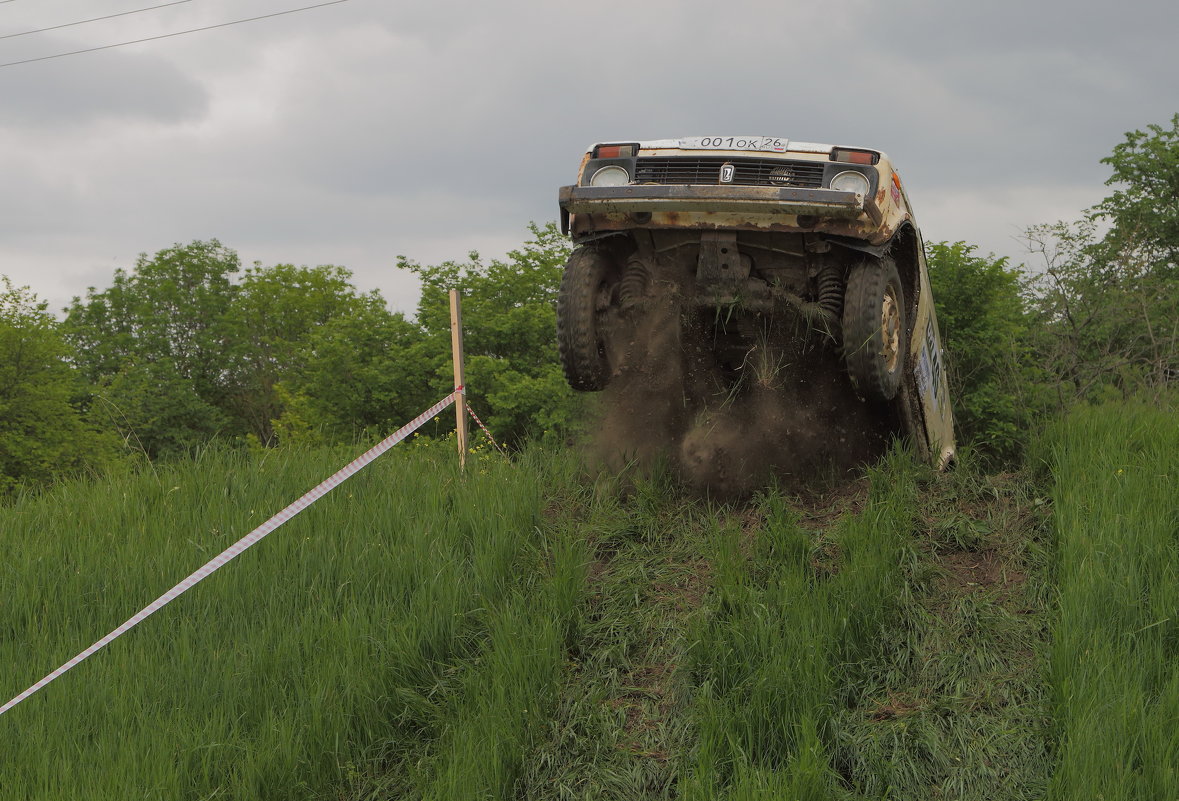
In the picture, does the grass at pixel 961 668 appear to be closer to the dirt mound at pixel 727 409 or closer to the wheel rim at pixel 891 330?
Answer: the dirt mound at pixel 727 409

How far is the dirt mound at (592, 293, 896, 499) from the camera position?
285 inches

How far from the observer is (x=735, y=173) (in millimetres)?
6543

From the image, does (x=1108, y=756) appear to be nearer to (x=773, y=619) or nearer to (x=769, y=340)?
(x=773, y=619)

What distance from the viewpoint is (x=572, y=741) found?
5484 mm

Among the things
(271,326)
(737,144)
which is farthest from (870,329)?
(271,326)

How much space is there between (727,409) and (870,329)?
1.56 metres

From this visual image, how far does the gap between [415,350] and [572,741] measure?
2717 centimetres

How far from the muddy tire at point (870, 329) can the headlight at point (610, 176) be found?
1.47 m

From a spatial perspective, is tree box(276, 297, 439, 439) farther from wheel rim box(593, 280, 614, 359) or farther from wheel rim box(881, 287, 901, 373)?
wheel rim box(881, 287, 901, 373)

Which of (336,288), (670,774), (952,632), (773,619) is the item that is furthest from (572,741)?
(336,288)

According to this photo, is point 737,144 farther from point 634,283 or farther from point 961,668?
point 961,668

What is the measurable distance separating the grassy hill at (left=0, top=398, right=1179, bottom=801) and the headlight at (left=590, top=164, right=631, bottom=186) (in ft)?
6.84

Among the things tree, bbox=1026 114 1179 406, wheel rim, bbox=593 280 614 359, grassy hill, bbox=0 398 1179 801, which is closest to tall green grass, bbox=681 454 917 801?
grassy hill, bbox=0 398 1179 801

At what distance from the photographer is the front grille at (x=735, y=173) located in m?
6.47
